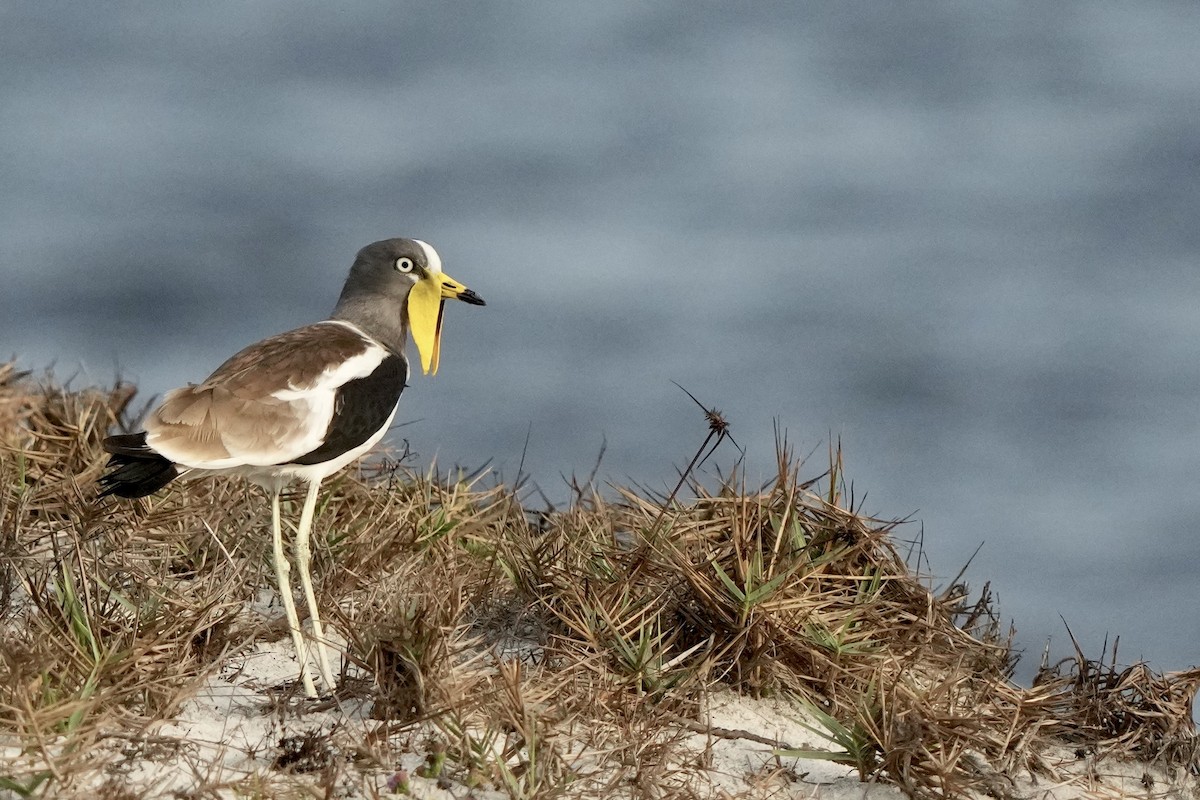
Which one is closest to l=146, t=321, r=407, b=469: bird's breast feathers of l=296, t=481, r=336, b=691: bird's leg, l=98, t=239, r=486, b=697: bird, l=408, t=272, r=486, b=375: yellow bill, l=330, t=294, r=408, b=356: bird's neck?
l=98, t=239, r=486, b=697: bird

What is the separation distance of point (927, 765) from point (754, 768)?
597mm

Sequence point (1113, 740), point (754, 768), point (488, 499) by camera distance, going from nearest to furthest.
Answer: point (754, 768) < point (1113, 740) < point (488, 499)

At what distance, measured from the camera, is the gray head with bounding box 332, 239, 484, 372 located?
6.64 metres

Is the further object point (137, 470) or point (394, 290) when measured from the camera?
point (394, 290)

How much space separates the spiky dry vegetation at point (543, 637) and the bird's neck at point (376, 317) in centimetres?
79

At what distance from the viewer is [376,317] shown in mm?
6637

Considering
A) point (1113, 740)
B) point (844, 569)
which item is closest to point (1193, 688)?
point (1113, 740)

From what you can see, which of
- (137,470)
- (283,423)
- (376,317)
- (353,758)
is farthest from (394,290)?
(353,758)

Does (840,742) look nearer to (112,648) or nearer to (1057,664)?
(1057,664)

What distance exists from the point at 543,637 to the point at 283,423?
1312 millimetres

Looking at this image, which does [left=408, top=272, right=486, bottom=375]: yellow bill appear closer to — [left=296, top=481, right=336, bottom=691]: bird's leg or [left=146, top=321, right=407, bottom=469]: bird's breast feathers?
[left=146, top=321, right=407, bottom=469]: bird's breast feathers

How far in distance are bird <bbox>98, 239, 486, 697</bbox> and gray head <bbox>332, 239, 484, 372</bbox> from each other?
12 centimetres

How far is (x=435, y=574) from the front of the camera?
5832mm

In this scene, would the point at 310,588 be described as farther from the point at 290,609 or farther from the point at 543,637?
the point at 543,637
